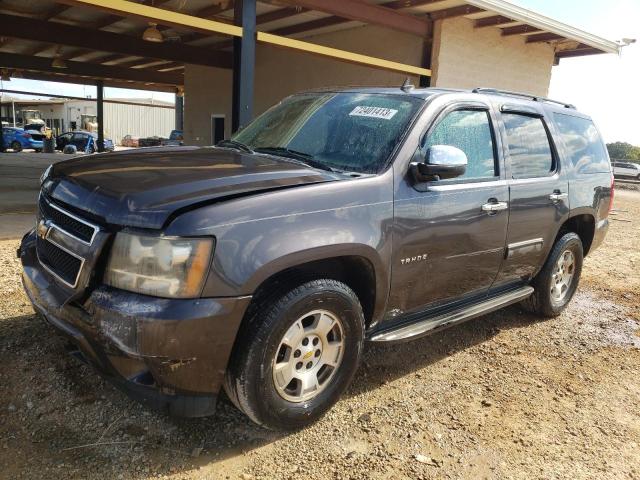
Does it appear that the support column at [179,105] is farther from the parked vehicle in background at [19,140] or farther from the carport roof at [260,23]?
the carport roof at [260,23]

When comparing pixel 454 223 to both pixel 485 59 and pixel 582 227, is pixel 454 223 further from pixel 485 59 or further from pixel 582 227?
pixel 485 59

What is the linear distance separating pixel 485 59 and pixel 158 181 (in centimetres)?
1169

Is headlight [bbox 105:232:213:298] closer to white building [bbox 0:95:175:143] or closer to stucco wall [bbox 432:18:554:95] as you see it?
stucco wall [bbox 432:18:554:95]

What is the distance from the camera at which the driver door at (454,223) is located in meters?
3.06

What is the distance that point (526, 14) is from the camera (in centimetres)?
1049

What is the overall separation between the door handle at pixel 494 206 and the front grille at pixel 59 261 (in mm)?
2547

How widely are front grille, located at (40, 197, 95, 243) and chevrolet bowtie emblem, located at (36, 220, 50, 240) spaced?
0.12ft

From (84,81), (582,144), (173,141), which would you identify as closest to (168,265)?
(582,144)

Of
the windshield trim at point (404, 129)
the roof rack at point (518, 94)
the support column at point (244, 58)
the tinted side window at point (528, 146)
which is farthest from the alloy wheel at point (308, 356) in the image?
the support column at point (244, 58)

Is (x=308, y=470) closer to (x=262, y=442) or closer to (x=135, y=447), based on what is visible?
(x=262, y=442)

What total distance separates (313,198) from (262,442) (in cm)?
132

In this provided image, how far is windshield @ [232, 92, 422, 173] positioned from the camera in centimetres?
314

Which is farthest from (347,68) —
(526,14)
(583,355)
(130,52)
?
(583,355)

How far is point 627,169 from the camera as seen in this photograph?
3506 centimetres
